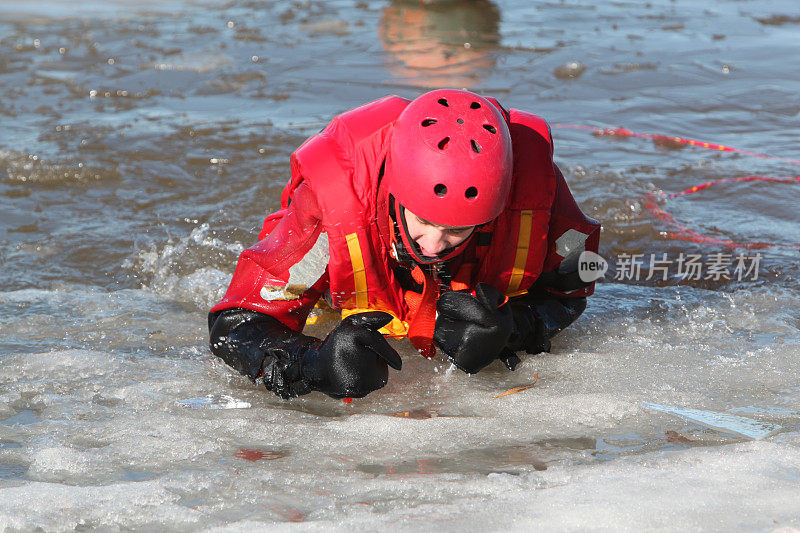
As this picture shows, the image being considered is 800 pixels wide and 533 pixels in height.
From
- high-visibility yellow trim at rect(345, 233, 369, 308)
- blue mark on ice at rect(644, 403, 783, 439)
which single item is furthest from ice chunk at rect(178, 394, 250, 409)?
blue mark on ice at rect(644, 403, 783, 439)

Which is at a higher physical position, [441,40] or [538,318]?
[441,40]

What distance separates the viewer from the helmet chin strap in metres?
2.95

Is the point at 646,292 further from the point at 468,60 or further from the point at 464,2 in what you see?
the point at 464,2

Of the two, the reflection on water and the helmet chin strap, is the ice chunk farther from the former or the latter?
the reflection on water

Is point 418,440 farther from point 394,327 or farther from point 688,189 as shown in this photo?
point 688,189

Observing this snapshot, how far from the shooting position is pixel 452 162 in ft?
8.98

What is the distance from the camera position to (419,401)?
10.7 feet

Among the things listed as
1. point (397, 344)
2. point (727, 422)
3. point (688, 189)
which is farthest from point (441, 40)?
point (727, 422)

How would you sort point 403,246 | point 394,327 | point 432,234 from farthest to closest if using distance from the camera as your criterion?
point 394,327 → point 403,246 → point 432,234

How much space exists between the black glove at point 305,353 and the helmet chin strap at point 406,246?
0.23m

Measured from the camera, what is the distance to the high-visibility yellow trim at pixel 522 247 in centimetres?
320

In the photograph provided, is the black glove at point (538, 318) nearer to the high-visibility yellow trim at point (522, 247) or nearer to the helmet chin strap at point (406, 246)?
the high-visibility yellow trim at point (522, 247)

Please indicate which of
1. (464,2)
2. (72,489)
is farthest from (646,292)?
(464,2)

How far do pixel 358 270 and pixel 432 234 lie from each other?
0.31m
